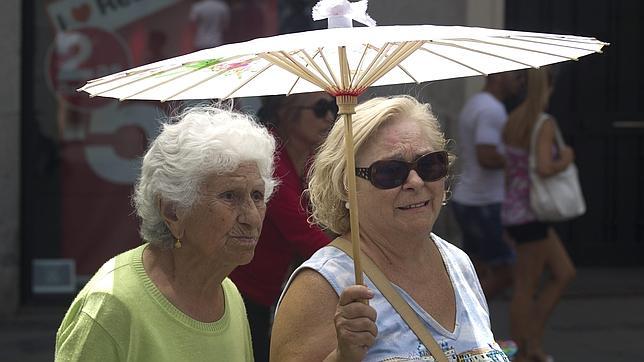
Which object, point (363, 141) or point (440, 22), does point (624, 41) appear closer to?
point (440, 22)

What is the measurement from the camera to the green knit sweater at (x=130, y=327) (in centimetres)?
291

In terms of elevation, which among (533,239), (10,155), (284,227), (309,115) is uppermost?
(309,115)

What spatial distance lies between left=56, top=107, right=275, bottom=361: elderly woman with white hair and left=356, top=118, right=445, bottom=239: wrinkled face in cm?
26

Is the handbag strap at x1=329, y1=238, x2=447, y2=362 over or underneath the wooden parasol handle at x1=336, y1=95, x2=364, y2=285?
underneath

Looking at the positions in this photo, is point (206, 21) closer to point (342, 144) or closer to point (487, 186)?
point (487, 186)

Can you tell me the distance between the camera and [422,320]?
3209mm

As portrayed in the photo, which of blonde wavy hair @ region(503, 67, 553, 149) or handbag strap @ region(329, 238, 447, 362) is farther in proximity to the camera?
blonde wavy hair @ region(503, 67, 553, 149)

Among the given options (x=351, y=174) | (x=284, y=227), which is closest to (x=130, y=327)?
(x=351, y=174)

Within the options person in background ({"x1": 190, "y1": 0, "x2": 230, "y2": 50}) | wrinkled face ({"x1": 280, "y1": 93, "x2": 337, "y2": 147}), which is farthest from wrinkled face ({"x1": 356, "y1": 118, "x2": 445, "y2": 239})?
person in background ({"x1": 190, "y1": 0, "x2": 230, "y2": 50})

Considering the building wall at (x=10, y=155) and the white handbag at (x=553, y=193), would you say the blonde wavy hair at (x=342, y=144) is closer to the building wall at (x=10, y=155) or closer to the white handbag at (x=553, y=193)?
the white handbag at (x=553, y=193)

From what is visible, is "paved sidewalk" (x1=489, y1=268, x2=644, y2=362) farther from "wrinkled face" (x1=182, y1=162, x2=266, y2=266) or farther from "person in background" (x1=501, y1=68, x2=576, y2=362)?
"wrinkled face" (x1=182, y1=162, x2=266, y2=266)

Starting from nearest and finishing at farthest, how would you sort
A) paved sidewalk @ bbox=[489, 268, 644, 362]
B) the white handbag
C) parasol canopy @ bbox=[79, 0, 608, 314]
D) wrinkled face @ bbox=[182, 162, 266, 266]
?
1. parasol canopy @ bbox=[79, 0, 608, 314]
2. wrinkled face @ bbox=[182, 162, 266, 266]
3. the white handbag
4. paved sidewalk @ bbox=[489, 268, 644, 362]

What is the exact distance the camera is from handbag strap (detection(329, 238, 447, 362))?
3.15 m

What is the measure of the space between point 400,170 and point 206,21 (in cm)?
594
